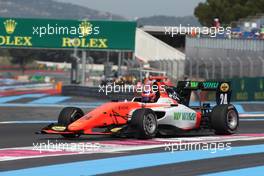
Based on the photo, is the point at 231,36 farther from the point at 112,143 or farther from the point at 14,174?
the point at 14,174

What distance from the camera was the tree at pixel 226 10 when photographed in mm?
78625

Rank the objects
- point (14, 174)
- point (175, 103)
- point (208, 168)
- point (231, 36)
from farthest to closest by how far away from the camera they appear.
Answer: point (231, 36) < point (175, 103) < point (208, 168) < point (14, 174)

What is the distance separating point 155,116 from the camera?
1261cm

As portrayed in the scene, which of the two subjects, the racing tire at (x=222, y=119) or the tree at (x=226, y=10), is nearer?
the racing tire at (x=222, y=119)

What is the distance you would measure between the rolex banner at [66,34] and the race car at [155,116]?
24488 millimetres

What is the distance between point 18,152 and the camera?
10570 millimetres

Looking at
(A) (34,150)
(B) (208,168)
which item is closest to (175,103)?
(A) (34,150)

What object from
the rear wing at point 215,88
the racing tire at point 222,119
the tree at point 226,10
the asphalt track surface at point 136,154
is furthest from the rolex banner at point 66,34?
the tree at point 226,10

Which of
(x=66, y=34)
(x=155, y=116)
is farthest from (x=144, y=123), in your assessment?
(x=66, y=34)

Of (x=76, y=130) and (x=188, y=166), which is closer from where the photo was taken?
(x=188, y=166)

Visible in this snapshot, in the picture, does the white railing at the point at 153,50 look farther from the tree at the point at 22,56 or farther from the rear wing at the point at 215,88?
the tree at the point at 22,56

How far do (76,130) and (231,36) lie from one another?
93.0 ft

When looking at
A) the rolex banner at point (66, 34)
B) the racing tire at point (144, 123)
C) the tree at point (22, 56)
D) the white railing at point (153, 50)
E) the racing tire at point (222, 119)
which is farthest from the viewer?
the tree at point (22, 56)

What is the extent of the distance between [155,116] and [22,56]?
94490mm
